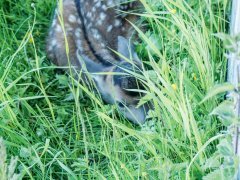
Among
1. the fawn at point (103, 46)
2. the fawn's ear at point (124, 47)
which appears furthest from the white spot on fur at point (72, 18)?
the fawn's ear at point (124, 47)

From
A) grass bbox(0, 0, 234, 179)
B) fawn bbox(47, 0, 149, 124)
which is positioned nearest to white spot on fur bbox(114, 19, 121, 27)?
fawn bbox(47, 0, 149, 124)

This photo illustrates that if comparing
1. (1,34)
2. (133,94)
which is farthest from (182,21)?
(1,34)

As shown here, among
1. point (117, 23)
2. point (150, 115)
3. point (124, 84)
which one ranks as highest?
point (117, 23)

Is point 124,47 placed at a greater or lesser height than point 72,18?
lesser

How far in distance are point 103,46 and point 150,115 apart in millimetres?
915

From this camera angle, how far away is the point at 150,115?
10.1 feet

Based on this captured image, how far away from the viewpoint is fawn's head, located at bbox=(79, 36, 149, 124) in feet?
10.8

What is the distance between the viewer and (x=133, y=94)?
3375 millimetres

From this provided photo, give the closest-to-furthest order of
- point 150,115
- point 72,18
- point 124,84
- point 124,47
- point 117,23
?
point 150,115 < point 124,84 < point 124,47 < point 117,23 < point 72,18

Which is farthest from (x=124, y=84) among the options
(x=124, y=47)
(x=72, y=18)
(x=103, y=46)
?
(x=72, y=18)

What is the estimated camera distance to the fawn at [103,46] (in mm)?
3369

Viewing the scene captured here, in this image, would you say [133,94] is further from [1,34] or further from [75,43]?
[1,34]

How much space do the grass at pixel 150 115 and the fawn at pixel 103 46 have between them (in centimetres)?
10

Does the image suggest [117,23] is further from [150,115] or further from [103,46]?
[150,115]
